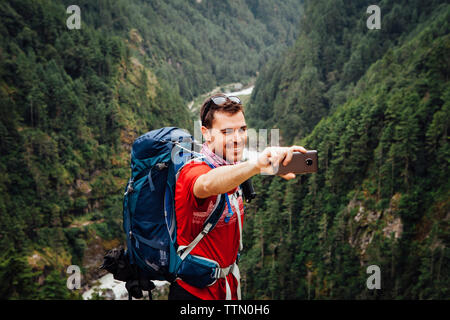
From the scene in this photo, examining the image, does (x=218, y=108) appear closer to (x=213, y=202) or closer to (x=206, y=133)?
(x=206, y=133)

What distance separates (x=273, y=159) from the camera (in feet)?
6.82

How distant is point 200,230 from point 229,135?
0.74 metres

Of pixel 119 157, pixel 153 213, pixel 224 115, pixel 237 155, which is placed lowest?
pixel 119 157

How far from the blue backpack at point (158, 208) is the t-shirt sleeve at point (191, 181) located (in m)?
0.14

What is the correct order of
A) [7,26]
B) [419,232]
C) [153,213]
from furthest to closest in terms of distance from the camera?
1. [7,26]
2. [419,232]
3. [153,213]

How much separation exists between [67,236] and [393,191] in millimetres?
46747

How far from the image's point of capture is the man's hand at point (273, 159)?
208cm

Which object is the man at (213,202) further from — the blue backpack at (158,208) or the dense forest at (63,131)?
the dense forest at (63,131)

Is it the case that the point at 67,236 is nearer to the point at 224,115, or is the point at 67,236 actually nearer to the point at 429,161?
the point at 429,161

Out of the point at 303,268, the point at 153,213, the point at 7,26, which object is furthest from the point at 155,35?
the point at 153,213

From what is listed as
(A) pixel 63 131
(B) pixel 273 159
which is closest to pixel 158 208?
(B) pixel 273 159

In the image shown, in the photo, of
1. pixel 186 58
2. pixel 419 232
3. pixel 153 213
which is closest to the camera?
pixel 153 213

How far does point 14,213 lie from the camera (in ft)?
175

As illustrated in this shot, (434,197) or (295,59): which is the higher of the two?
(295,59)
